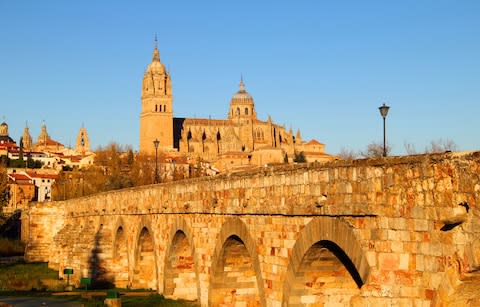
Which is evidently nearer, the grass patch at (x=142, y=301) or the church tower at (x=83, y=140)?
the grass patch at (x=142, y=301)

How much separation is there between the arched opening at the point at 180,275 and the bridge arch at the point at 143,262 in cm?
424

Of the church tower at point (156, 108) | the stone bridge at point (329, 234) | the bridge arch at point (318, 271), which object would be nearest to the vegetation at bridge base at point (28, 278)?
the stone bridge at point (329, 234)

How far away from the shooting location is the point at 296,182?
42.4ft

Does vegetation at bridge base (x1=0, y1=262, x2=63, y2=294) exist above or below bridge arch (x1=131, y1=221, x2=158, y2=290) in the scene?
below

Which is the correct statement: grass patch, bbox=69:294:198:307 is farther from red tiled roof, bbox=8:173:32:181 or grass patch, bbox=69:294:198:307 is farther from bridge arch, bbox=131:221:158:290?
red tiled roof, bbox=8:173:32:181

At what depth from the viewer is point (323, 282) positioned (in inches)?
506

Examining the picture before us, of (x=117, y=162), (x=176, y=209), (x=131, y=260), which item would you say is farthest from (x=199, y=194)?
(x=117, y=162)

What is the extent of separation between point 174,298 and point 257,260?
897cm

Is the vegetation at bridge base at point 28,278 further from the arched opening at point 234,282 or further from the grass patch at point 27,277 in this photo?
the arched opening at point 234,282

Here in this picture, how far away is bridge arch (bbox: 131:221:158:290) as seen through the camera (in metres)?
27.7

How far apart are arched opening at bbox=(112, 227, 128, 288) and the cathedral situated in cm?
10965

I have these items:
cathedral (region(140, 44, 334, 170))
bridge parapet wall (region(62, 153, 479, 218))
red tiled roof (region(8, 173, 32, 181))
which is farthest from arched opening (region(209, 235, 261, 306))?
cathedral (region(140, 44, 334, 170))

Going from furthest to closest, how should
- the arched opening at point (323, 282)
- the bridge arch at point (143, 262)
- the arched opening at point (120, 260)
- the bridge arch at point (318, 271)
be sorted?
1. the arched opening at point (120, 260)
2. the bridge arch at point (143, 262)
3. the arched opening at point (323, 282)
4. the bridge arch at point (318, 271)

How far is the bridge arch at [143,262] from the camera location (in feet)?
90.9
